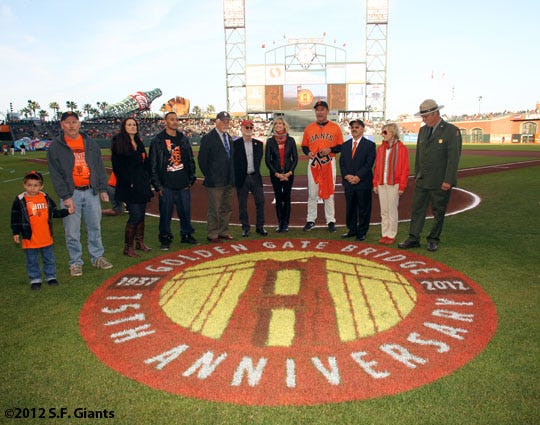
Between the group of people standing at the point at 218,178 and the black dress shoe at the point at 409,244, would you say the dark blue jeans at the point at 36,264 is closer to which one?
the group of people standing at the point at 218,178

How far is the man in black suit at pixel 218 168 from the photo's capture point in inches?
265

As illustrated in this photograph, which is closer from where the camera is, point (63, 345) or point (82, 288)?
point (63, 345)

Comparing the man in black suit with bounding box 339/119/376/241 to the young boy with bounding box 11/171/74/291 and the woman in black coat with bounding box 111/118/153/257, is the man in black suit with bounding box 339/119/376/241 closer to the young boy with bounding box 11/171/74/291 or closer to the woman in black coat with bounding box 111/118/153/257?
the woman in black coat with bounding box 111/118/153/257

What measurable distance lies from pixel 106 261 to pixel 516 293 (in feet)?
16.5

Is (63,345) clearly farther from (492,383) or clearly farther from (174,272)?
(492,383)

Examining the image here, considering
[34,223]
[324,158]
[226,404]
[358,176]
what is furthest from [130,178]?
[226,404]

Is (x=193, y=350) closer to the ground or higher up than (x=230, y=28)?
closer to the ground

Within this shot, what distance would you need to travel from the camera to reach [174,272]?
515cm

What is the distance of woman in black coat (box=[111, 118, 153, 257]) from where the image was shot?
5.79 metres

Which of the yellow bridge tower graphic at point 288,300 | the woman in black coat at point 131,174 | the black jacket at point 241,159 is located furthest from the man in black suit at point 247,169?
the yellow bridge tower graphic at point 288,300

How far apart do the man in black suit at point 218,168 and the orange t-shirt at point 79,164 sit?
192cm

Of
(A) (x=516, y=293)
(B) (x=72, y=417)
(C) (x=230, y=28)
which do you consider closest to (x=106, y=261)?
(B) (x=72, y=417)

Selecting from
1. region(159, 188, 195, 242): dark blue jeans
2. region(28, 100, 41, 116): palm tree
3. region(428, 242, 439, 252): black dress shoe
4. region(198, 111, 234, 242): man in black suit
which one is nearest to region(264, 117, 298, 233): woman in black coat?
region(198, 111, 234, 242): man in black suit

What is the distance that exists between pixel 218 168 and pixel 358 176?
2.34 m
